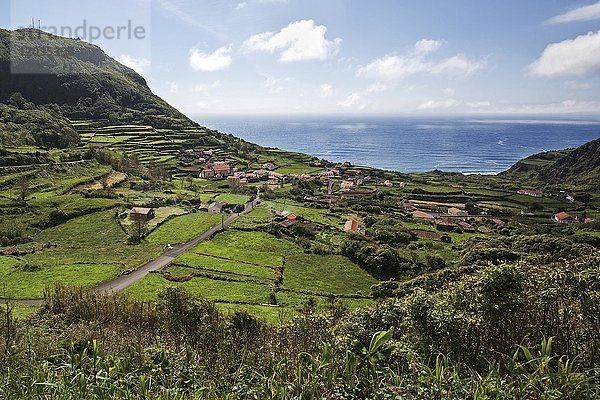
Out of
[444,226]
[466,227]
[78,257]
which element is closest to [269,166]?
[444,226]

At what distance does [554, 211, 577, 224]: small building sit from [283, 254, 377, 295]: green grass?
29.6 meters

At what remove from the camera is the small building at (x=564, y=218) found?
44.0 metres

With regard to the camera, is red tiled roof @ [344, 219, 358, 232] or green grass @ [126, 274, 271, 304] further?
red tiled roof @ [344, 219, 358, 232]

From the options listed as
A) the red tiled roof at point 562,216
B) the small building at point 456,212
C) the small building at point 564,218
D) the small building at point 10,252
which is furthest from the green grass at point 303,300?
the red tiled roof at point 562,216

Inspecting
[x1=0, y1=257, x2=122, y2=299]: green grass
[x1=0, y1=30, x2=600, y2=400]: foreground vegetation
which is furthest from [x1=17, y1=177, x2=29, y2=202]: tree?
[x1=0, y1=257, x2=122, y2=299]: green grass

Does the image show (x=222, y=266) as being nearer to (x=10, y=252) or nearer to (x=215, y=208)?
(x=10, y=252)

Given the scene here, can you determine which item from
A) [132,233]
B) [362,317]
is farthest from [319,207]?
[362,317]

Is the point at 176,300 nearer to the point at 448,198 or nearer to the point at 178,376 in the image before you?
Answer: the point at 178,376

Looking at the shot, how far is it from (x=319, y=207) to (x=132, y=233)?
22577 mm

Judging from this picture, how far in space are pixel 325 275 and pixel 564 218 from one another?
33.2 m

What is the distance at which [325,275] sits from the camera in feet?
A: 93.4

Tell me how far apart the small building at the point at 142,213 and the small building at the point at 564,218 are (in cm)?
4522

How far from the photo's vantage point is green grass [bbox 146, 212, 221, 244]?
33.7 meters

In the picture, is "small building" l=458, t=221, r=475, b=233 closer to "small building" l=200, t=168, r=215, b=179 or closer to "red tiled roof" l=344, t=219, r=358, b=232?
"red tiled roof" l=344, t=219, r=358, b=232
